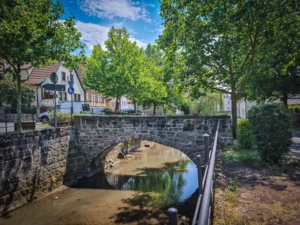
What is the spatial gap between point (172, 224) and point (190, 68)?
13.8 metres

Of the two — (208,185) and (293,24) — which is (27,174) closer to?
(208,185)

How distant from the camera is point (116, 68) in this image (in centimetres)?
2369

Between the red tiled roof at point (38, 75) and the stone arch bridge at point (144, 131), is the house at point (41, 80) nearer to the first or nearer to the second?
the red tiled roof at point (38, 75)

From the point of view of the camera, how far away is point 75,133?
1379cm

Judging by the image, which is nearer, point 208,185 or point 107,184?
point 208,185

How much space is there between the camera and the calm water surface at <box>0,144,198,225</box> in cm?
856

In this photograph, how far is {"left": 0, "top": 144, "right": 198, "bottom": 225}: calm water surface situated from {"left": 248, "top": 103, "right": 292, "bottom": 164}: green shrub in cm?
413

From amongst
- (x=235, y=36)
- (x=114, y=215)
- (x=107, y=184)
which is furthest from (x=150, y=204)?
(x=235, y=36)

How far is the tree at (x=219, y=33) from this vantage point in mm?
10089

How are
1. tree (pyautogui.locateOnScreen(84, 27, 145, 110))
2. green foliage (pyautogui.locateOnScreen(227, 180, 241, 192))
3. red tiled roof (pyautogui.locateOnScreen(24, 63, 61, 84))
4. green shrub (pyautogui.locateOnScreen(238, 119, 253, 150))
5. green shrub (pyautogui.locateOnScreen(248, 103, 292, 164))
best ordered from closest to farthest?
1. green foliage (pyautogui.locateOnScreen(227, 180, 241, 192))
2. green shrub (pyautogui.locateOnScreen(248, 103, 292, 164))
3. green shrub (pyautogui.locateOnScreen(238, 119, 253, 150))
4. tree (pyautogui.locateOnScreen(84, 27, 145, 110))
5. red tiled roof (pyautogui.locateOnScreen(24, 63, 61, 84))

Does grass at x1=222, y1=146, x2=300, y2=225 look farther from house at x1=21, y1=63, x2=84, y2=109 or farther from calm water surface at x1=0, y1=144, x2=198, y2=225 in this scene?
house at x1=21, y1=63, x2=84, y2=109

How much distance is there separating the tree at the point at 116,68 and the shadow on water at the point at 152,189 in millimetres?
10488

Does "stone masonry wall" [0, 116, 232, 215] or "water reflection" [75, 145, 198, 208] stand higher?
"stone masonry wall" [0, 116, 232, 215]

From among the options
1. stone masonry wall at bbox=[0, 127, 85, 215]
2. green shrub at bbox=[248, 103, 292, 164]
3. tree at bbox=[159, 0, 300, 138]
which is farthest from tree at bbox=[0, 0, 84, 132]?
green shrub at bbox=[248, 103, 292, 164]
